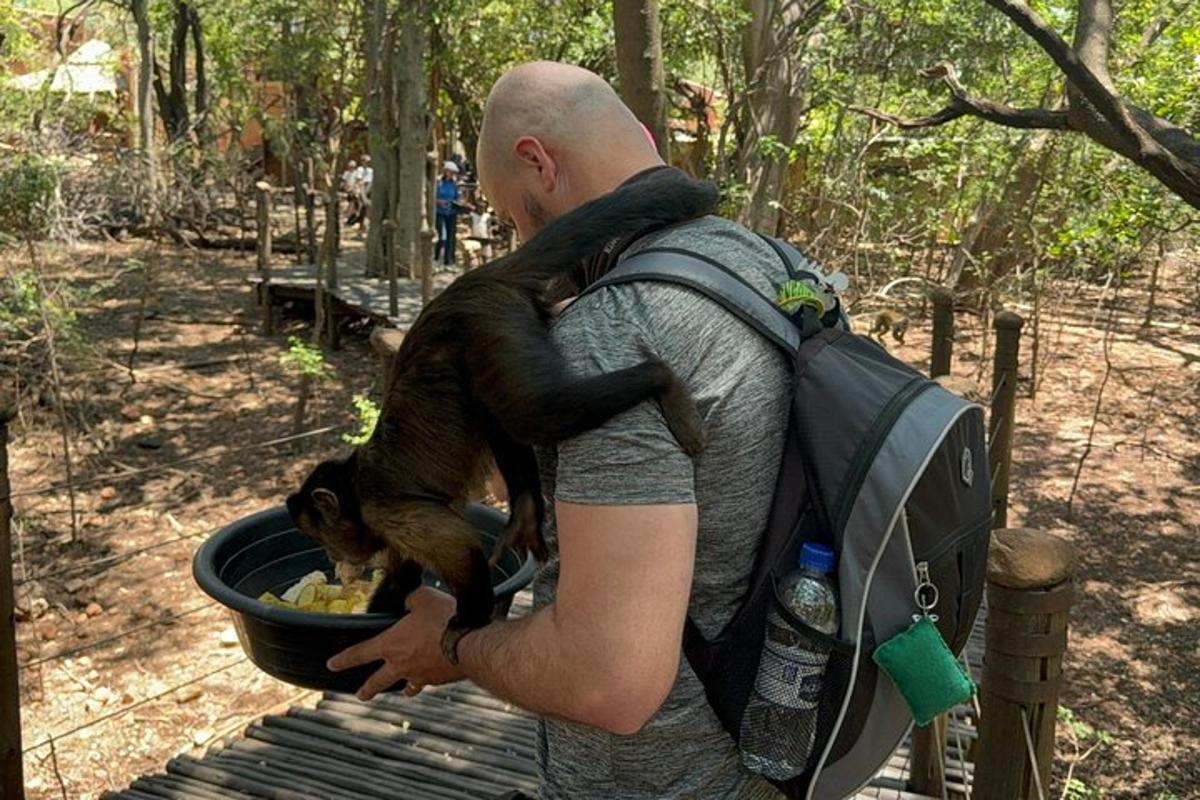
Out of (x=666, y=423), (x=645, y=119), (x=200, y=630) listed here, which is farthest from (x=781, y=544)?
(x=200, y=630)

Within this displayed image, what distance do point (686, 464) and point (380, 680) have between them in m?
0.86

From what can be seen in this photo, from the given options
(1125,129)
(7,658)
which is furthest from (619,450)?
(1125,129)

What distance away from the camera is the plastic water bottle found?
143 centimetres

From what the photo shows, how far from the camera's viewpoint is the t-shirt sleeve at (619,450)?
131 centimetres

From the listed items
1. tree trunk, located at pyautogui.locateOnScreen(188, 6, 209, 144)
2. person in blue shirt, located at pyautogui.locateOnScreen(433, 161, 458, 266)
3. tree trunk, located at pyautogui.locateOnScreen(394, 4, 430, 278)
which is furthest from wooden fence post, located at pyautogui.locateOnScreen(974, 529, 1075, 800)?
tree trunk, located at pyautogui.locateOnScreen(188, 6, 209, 144)

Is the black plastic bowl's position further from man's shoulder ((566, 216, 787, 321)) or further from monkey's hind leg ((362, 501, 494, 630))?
man's shoulder ((566, 216, 787, 321))

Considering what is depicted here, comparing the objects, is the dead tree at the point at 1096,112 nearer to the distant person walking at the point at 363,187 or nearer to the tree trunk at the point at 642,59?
the tree trunk at the point at 642,59

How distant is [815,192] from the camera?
12188 mm

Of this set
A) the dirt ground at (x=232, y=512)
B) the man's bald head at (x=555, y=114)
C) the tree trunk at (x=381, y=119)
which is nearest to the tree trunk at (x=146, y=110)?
the dirt ground at (x=232, y=512)

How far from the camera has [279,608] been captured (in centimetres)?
202

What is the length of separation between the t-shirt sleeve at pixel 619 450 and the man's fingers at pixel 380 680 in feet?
2.39

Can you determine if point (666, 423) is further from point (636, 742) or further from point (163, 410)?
point (163, 410)

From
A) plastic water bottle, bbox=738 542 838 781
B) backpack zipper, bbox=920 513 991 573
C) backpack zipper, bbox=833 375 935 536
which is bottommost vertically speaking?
plastic water bottle, bbox=738 542 838 781

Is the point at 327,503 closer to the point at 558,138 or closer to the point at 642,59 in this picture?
the point at 558,138
